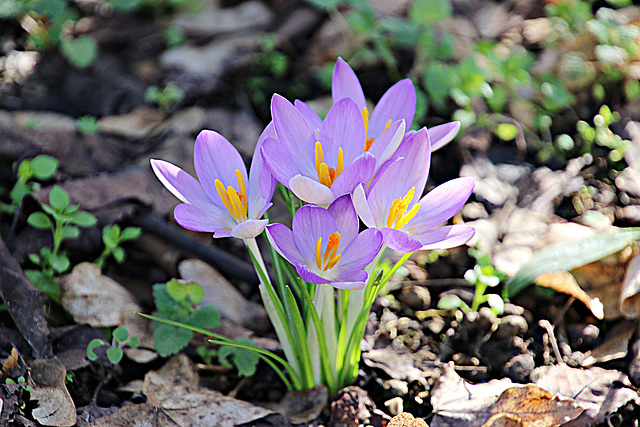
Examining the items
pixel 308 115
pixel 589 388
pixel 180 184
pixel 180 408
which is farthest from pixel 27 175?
pixel 589 388

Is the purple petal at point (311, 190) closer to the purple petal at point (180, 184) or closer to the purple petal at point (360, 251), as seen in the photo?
the purple petal at point (360, 251)

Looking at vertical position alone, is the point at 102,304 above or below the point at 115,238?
below

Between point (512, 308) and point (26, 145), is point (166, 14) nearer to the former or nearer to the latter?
point (26, 145)

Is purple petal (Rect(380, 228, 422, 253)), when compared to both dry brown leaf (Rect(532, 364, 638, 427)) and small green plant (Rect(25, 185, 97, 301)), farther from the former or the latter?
small green plant (Rect(25, 185, 97, 301))

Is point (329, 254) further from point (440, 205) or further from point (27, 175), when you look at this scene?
point (27, 175)

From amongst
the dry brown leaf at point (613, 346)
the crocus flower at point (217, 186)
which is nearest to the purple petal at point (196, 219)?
the crocus flower at point (217, 186)

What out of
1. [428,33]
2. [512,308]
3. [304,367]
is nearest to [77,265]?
[304,367]
